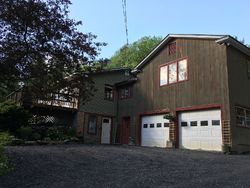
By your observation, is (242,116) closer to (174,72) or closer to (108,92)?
(174,72)

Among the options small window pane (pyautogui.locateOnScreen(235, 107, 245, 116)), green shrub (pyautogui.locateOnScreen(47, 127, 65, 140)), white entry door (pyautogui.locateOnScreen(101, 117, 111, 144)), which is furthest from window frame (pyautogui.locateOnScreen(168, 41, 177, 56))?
green shrub (pyautogui.locateOnScreen(47, 127, 65, 140))

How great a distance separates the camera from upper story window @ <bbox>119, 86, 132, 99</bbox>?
25.3m

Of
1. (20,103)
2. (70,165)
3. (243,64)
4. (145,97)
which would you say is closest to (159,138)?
(145,97)

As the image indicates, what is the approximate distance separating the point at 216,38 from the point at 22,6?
11.2m

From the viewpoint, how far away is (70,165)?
988 cm

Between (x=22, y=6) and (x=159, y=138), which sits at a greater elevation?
(x=22, y=6)

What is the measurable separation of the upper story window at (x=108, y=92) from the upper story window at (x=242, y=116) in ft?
37.1

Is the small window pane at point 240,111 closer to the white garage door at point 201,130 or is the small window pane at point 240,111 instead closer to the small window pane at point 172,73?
the white garage door at point 201,130

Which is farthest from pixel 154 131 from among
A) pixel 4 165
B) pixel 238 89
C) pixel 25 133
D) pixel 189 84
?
pixel 4 165

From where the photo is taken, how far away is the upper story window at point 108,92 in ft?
86.8

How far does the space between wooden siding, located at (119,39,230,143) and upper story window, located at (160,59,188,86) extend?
29 centimetres

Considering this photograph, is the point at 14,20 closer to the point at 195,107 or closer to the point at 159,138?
the point at 195,107

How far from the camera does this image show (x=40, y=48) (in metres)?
11.9

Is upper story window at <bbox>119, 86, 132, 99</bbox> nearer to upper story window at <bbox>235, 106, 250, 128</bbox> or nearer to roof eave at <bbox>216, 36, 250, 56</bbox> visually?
roof eave at <bbox>216, 36, 250, 56</bbox>
